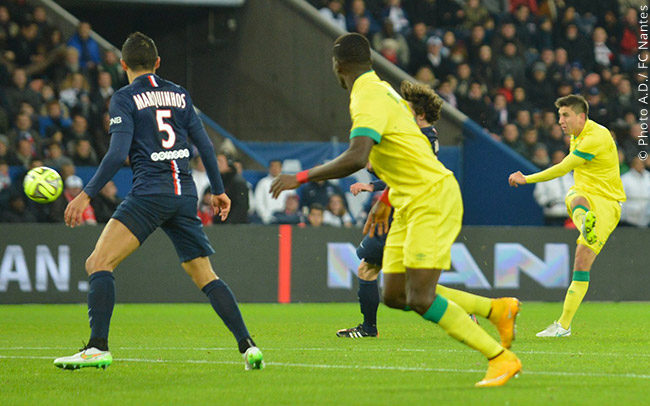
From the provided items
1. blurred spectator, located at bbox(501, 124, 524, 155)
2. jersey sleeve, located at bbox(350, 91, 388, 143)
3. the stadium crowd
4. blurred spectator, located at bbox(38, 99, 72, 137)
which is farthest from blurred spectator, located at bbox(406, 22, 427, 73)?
jersey sleeve, located at bbox(350, 91, 388, 143)

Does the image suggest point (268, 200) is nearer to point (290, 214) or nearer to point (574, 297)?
point (290, 214)

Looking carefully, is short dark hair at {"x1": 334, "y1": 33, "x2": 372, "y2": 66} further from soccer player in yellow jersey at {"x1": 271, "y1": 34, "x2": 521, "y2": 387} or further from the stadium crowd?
the stadium crowd

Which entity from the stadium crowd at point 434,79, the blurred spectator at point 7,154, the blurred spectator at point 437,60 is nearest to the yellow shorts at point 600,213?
the stadium crowd at point 434,79

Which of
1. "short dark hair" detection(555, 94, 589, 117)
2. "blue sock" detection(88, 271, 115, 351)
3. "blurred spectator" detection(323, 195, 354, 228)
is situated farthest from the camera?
"blurred spectator" detection(323, 195, 354, 228)

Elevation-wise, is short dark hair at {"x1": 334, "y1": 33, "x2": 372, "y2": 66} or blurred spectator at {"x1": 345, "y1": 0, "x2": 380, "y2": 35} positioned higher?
blurred spectator at {"x1": 345, "y1": 0, "x2": 380, "y2": 35}

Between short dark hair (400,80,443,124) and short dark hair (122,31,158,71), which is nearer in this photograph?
short dark hair (122,31,158,71)

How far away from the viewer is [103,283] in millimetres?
7660

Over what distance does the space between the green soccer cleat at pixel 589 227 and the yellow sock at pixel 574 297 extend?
14.5 inches

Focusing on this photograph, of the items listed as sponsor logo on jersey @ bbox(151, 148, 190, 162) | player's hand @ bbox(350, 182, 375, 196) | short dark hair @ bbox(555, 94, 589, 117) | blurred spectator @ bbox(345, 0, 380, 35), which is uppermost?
blurred spectator @ bbox(345, 0, 380, 35)

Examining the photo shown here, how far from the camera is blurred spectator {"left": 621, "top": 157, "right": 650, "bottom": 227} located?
19.4 m

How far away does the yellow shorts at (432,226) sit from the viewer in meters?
6.69

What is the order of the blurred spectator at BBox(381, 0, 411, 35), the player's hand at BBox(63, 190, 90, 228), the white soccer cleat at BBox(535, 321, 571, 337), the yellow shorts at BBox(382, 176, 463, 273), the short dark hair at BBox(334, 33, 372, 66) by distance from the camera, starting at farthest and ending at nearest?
the blurred spectator at BBox(381, 0, 411, 35) < the white soccer cleat at BBox(535, 321, 571, 337) < the player's hand at BBox(63, 190, 90, 228) < the short dark hair at BBox(334, 33, 372, 66) < the yellow shorts at BBox(382, 176, 463, 273)

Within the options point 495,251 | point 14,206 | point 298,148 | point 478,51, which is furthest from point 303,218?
point 478,51

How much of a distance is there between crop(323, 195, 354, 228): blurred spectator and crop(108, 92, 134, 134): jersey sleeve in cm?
1063
